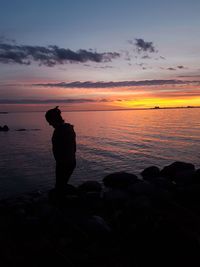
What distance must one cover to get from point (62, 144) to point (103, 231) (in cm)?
246

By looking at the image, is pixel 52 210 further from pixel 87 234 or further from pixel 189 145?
pixel 189 145

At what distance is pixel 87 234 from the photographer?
8047mm

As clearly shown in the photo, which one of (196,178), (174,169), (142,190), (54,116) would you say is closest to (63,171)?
(54,116)

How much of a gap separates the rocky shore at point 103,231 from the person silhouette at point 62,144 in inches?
24.1

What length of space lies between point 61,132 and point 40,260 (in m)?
2.83

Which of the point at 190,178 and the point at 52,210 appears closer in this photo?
the point at 52,210

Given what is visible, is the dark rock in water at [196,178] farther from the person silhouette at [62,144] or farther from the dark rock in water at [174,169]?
the person silhouette at [62,144]

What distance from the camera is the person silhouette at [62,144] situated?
750cm

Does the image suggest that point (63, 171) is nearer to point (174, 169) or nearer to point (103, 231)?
point (103, 231)

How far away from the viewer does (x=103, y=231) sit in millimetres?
8109

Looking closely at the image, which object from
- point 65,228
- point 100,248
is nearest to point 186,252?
point 100,248

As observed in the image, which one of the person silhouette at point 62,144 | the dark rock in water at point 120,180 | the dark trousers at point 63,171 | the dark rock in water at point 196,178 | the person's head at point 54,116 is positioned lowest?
the dark rock in water at point 120,180

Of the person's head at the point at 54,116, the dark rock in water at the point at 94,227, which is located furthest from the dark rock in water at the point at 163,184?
the person's head at the point at 54,116

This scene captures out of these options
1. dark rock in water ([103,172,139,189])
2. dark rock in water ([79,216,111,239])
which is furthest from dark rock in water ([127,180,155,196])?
dark rock in water ([79,216,111,239])
